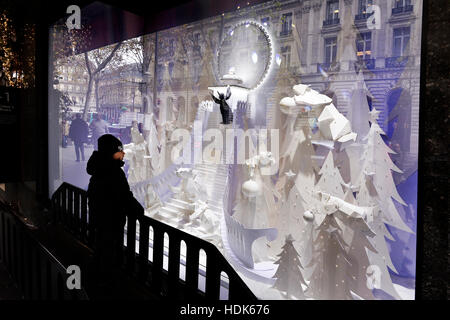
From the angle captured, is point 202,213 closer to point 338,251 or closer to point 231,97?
point 231,97

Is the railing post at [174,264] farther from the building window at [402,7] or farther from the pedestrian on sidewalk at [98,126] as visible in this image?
the pedestrian on sidewalk at [98,126]

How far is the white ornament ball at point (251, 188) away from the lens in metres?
2.68

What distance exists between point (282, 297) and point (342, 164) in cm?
111

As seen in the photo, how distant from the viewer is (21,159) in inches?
128

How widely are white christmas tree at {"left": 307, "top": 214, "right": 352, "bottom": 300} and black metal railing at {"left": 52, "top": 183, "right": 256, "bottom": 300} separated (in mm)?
691

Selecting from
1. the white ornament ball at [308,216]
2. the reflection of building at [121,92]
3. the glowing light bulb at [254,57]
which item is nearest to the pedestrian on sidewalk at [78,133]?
the reflection of building at [121,92]

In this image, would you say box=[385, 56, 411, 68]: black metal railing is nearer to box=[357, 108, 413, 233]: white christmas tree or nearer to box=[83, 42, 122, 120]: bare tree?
box=[357, 108, 413, 233]: white christmas tree

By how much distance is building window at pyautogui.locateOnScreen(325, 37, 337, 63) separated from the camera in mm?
2168

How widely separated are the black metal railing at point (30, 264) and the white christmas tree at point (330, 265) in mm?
1561

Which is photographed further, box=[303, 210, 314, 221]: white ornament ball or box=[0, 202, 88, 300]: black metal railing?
box=[303, 210, 314, 221]: white ornament ball

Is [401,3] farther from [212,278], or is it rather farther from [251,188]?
[212,278]

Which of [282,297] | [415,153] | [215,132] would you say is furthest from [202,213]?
[415,153]

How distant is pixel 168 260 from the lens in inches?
85.0

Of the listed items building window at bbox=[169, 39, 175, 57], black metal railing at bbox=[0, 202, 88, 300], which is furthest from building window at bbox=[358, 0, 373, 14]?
black metal railing at bbox=[0, 202, 88, 300]
